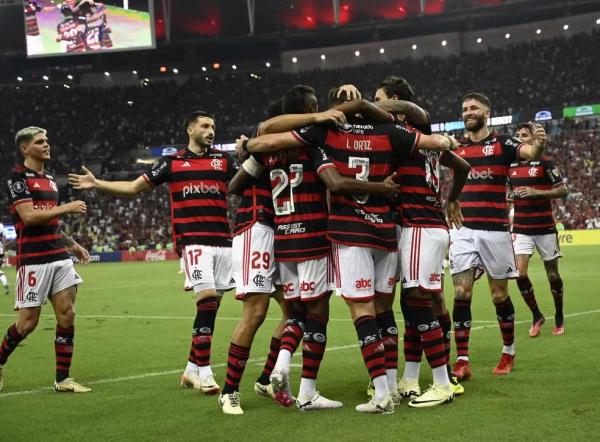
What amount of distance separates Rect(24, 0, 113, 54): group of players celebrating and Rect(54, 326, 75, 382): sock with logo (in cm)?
3941

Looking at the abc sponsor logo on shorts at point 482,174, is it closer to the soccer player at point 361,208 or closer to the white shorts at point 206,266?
the soccer player at point 361,208

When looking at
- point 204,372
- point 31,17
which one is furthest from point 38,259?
point 31,17

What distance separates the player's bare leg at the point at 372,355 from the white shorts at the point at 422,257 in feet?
1.48

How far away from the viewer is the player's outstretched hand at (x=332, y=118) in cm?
579

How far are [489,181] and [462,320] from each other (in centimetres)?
145

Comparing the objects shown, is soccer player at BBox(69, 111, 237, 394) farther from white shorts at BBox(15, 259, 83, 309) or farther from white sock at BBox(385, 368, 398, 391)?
white sock at BBox(385, 368, 398, 391)

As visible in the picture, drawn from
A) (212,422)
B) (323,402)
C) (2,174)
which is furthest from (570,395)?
(2,174)

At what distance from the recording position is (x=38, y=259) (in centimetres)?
766

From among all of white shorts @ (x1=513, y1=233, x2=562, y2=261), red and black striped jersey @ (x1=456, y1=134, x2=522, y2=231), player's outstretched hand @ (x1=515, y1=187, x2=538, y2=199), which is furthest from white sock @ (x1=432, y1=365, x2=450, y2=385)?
white shorts @ (x1=513, y1=233, x2=562, y2=261)

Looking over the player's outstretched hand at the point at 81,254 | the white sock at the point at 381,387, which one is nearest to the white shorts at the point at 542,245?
the white sock at the point at 381,387

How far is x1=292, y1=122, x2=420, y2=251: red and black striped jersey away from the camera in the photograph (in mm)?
5926

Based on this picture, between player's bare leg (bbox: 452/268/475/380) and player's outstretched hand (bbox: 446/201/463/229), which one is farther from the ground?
player's outstretched hand (bbox: 446/201/463/229)

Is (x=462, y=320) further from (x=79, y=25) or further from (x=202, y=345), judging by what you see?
(x=79, y=25)

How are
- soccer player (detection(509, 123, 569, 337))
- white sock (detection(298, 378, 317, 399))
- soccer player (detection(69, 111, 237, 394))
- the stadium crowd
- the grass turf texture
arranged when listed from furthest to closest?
the stadium crowd → soccer player (detection(509, 123, 569, 337)) → soccer player (detection(69, 111, 237, 394)) → white sock (detection(298, 378, 317, 399)) → the grass turf texture
